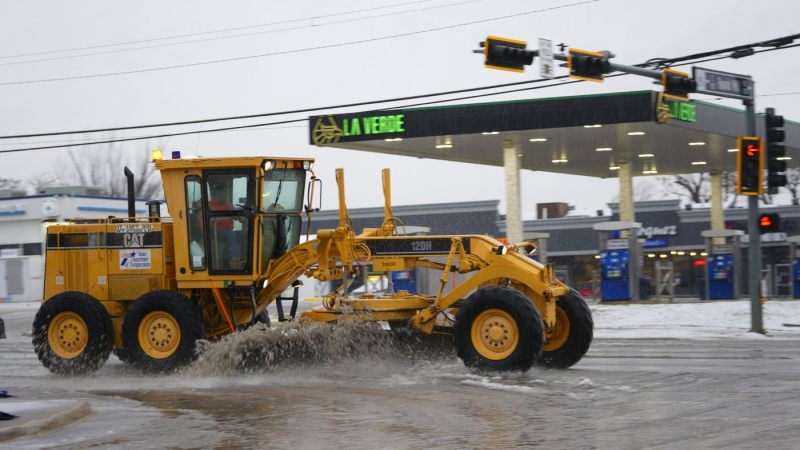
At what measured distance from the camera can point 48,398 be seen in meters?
11.7

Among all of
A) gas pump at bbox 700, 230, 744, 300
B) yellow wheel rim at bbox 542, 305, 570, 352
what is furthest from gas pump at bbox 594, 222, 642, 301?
yellow wheel rim at bbox 542, 305, 570, 352

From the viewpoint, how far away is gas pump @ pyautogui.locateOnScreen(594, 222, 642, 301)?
33.0 metres

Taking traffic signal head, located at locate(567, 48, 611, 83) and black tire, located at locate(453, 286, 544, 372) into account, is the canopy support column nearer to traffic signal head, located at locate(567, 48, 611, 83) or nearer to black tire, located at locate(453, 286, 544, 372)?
traffic signal head, located at locate(567, 48, 611, 83)

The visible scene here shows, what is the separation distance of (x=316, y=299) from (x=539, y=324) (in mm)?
29246

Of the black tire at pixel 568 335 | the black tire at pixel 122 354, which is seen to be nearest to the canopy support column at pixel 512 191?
the black tire at pixel 122 354

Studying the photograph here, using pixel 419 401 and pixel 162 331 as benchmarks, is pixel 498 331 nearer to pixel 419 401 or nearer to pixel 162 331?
pixel 419 401

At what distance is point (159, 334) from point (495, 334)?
4.86 m

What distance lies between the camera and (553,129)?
101ft

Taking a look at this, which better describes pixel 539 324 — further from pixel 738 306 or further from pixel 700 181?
pixel 700 181

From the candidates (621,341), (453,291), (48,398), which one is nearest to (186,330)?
(48,398)

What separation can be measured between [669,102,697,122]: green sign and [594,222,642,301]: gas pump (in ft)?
13.7

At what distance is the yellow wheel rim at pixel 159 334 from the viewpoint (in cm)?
1393

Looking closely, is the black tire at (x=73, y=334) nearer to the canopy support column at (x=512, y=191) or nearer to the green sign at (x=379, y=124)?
the green sign at (x=379, y=124)

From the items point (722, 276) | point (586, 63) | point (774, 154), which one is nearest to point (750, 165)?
point (774, 154)
